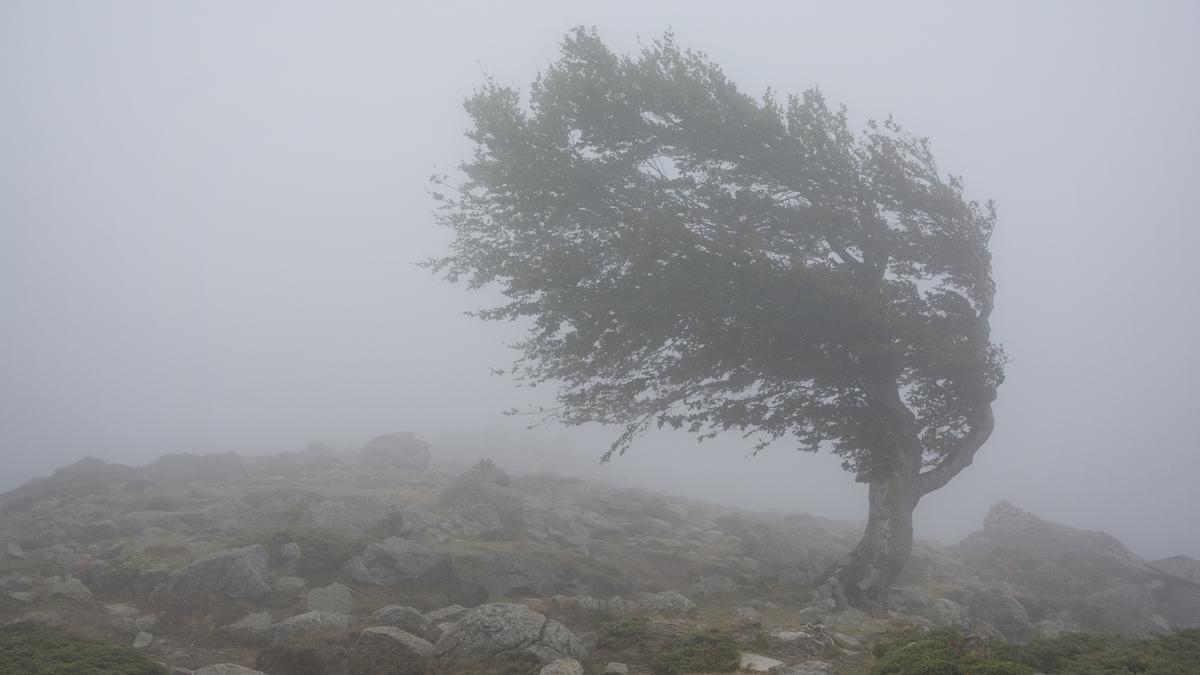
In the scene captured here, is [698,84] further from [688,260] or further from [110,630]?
[110,630]

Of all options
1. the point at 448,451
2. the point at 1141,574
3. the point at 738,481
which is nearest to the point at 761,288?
the point at 1141,574

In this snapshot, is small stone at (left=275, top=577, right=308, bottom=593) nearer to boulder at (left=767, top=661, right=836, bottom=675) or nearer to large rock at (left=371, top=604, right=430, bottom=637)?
large rock at (left=371, top=604, right=430, bottom=637)

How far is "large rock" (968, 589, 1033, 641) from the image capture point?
56.6 ft

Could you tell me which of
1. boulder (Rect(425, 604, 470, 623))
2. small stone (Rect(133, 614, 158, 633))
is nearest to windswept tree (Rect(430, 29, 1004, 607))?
boulder (Rect(425, 604, 470, 623))

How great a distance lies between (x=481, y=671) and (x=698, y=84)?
62.6ft

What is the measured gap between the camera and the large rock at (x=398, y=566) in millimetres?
16859

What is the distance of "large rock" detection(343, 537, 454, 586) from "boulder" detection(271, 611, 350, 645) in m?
3.28

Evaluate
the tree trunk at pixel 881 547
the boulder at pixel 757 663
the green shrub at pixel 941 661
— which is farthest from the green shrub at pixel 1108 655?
the tree trunk at pixel 881 547

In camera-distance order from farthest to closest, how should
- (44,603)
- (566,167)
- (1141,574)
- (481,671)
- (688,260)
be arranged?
(1141,574) → (566,167) → (688,260) → (44,603) → (481,671)

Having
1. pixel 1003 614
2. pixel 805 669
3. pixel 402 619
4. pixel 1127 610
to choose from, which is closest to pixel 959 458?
pixel 1003 614

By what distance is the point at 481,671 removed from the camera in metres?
9.98

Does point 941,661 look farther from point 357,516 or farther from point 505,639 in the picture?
point 357,516

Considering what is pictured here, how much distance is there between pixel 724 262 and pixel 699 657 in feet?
37.8

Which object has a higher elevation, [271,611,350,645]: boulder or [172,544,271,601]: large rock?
[271,611,350,645]: boulder
